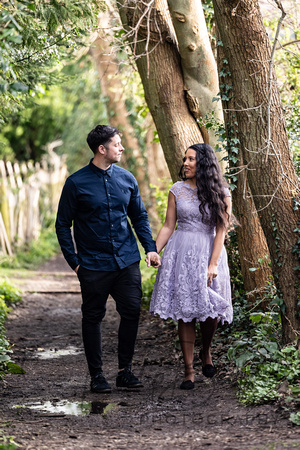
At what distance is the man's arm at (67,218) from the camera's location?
507cm

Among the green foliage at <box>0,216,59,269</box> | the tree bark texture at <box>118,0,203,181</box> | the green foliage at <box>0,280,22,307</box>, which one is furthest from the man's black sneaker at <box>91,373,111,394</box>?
the green foliage at <box>0,216,59,269</box>

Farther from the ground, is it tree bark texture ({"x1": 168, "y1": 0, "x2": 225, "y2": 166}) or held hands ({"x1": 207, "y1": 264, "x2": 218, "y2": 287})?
tree bark texture ({"x1": 168, "y1": 0, "x2": 225, "y2": 166})

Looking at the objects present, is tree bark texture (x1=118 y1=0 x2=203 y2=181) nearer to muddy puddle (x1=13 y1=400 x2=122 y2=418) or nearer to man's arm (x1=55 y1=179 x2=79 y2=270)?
man's arm (x1=55 y1=179 x2=79 y2=270)

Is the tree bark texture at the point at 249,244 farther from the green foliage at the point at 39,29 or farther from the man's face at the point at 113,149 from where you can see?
the green foliage at the point at 39,29

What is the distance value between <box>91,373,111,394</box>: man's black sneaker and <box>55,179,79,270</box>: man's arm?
0.94m

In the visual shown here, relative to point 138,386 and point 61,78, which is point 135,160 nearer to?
point 61,78

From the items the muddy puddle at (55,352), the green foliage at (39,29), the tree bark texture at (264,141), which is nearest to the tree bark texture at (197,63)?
the green foliage at (39,29)

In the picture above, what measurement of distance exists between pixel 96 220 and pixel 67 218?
10.1 inches

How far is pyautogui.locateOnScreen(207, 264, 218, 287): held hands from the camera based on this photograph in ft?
16.6

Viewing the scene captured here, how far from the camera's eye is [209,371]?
206 inches

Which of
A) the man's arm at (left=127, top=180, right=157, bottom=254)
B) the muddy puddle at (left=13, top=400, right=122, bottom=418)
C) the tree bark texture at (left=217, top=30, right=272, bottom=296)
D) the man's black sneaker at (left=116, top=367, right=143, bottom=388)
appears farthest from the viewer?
the tree bark texture at (left=217, top=30, right=272, bottom=296)

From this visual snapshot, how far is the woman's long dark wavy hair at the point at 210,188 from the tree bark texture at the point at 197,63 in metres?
1.50

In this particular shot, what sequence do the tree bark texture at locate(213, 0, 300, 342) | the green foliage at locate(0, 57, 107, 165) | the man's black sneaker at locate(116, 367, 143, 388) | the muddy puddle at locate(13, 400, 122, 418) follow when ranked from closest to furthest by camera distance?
the muddy puddle at locate(13, 400, 122, 418) < the tree bark texture at locate(213, 0, 300, 342) < the man's black sneaker at locate(116, 367, 143, 388) < the green foliage at locate(0, 57, 107, 165)

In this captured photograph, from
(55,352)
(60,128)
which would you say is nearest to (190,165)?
(55,352)
